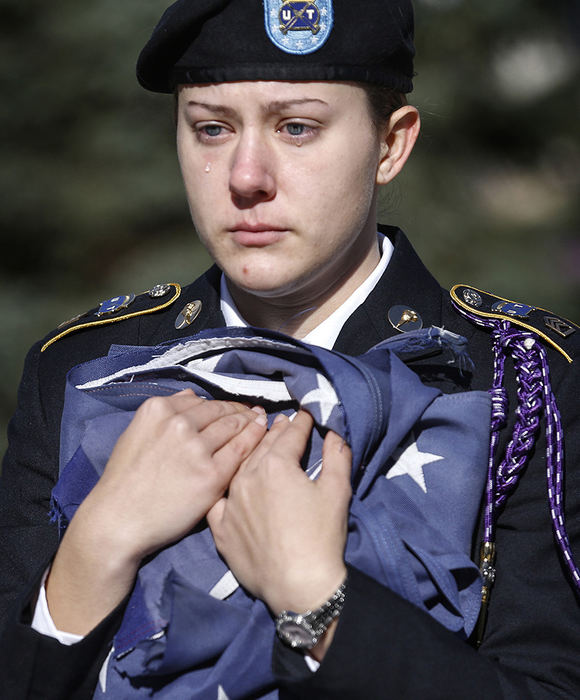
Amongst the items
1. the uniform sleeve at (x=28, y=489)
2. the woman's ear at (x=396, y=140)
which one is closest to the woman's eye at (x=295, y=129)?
the woman's ear at (x=396, y=140)

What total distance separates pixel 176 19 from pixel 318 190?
0.42m

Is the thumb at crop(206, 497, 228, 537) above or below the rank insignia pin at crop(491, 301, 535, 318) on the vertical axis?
below

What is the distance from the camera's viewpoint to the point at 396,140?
82.3 inches

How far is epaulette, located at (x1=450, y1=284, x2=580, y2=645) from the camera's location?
1.71m

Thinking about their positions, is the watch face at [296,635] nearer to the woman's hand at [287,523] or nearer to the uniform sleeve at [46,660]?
the woman's hand at [287,523]

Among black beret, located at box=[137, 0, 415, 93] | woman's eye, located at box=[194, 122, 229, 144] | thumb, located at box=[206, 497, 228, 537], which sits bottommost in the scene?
thumb, located at box=[206, 497, 228, 537]

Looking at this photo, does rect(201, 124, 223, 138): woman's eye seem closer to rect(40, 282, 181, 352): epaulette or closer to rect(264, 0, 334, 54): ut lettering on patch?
rect(264, 0, 334, 54): ut lettering on patch

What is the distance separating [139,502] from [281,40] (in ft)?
2.81

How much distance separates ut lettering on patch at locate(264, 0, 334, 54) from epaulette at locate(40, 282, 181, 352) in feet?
2.25

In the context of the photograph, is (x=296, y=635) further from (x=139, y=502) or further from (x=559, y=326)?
(x=559, y=326)

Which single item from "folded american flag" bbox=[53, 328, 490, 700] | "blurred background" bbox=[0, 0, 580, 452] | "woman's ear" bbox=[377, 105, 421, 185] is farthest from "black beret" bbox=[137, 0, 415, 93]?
"blurred background" bbox=[0, 0, 580, 452]

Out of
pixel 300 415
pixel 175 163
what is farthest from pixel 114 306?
pixel 175 163

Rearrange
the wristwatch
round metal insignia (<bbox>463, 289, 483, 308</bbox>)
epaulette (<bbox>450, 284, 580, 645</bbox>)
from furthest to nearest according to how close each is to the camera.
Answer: round metal insignia (<bbox>463, 289, 483, 308</bbox>)
epaulette (<bbox>450, 284, 580, 645</bbox>)
the wristwatch

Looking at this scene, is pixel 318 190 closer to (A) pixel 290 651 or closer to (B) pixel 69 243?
(A) pixel 290 651
